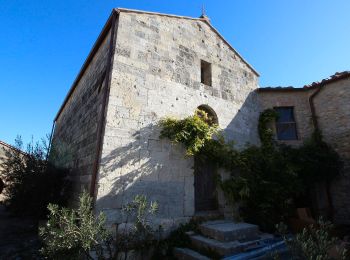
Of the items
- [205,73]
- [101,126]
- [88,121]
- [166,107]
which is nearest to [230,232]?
[166,107]

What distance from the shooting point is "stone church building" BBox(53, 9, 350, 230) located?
17.4 feet

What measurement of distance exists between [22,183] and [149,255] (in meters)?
4.75

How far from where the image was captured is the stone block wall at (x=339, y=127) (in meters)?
7.56

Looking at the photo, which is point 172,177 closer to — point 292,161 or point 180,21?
point 292,161

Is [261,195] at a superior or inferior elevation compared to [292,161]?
inferior

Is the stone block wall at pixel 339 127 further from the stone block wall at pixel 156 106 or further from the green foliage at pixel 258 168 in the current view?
the stone block wall at pixel 156 106

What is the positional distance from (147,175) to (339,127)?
689 cm

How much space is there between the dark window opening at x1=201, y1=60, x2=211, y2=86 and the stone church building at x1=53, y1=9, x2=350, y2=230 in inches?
1.3

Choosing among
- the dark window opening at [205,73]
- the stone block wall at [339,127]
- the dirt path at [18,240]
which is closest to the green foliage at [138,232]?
the dirt path at [18,240]

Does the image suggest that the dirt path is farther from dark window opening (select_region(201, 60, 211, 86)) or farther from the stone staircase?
dark window opening (select_region(201, 60, 211, 86))

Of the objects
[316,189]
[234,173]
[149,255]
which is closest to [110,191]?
[149,255]

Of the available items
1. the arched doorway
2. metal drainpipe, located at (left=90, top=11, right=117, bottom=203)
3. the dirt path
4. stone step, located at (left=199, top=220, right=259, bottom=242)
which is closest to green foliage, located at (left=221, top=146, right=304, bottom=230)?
the arched doorway

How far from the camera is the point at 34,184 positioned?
21.7 ft

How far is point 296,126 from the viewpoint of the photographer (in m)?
8.80
